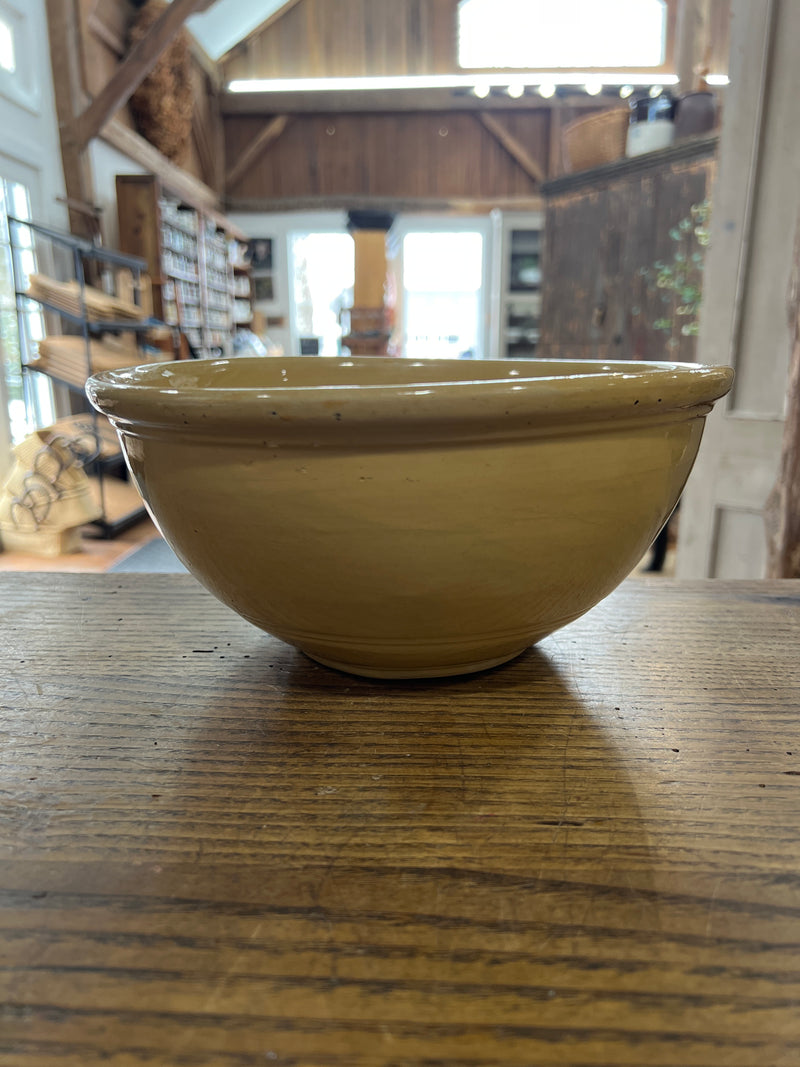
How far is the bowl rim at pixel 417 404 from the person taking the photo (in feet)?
0.93

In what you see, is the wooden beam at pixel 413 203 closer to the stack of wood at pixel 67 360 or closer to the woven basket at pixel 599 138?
the woven basket at pixel 599 138

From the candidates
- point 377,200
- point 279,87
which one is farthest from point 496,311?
point 279,87

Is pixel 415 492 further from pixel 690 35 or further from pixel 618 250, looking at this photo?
pixel 690 35

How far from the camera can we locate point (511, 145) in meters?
5.87

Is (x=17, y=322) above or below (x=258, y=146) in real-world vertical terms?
below

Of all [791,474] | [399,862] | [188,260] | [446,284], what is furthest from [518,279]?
[399,862]

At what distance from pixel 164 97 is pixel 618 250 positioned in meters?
3.07

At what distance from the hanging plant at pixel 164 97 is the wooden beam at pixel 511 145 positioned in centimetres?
230

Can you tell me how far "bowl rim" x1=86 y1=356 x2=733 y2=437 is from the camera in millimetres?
283

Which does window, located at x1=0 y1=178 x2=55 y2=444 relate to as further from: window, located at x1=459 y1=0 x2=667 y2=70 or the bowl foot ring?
window, located at x1=459 y1=0 x2=667 y2=70

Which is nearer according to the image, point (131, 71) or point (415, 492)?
point (415, 492)

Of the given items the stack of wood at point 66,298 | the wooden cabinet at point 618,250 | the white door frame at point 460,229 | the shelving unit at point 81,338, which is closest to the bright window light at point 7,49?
the shelving unit at point 81,338

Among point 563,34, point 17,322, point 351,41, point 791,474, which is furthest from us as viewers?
point 351,41

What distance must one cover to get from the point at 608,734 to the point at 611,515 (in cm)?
11
